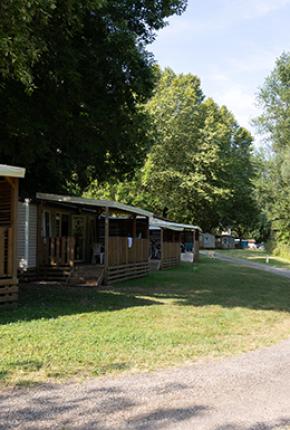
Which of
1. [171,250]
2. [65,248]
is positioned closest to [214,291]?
[65,248]

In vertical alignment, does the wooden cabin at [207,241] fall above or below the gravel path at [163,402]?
above

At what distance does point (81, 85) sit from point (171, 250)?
588 inches

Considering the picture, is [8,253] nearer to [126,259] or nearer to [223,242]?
[126,259]

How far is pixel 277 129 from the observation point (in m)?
38.2

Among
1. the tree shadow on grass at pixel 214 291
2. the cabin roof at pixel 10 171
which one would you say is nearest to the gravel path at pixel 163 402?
the cabin roof at pixel 10 171

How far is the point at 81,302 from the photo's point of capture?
10.6 metres

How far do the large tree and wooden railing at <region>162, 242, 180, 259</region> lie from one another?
34.3 feet

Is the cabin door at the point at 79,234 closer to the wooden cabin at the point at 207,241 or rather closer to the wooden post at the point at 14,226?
the wooden post at the point at 14,226

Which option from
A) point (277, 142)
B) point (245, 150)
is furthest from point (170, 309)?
point (245, 150)

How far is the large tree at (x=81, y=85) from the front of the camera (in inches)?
409

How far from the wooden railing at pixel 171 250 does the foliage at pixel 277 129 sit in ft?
47.0

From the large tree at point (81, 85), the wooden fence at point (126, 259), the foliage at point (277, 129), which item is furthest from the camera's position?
the foliage at point (277, 129)

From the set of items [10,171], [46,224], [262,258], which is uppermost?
[10,171]

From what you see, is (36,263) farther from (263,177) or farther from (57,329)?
(263,177)
